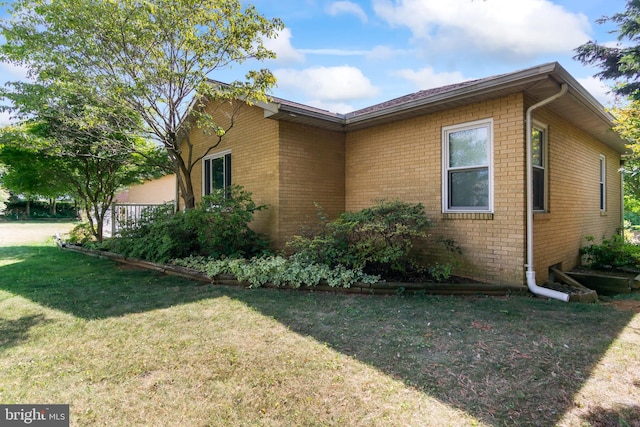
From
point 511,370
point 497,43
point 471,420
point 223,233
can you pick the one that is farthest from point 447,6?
point 223,233

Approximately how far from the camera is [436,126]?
6.29 metres

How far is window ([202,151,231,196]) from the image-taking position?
9.25m

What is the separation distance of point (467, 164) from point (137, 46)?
6846 millimetres

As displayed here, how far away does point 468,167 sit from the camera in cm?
593

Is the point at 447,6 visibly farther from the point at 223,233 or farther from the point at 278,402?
the point at 223,233

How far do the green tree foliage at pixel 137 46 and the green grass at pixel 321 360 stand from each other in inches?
172

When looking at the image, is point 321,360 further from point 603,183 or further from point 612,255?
point 603,183

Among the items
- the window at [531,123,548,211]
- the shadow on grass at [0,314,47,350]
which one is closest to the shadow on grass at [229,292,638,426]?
the window at [531,123,548,211]

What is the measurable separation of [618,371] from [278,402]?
292 centimetres

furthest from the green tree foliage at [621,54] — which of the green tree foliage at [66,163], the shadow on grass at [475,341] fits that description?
the green tree foliage at [66,163]

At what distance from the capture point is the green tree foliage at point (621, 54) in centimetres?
710

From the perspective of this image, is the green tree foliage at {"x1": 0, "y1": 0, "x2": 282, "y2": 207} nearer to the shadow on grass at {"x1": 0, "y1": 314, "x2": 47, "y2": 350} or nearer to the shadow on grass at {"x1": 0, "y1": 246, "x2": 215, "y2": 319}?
the shadow on grass at {"x1": 0, "y1": 246, "x2": 215, "y2": 319}

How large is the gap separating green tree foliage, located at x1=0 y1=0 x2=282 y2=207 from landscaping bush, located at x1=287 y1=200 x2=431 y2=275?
128 inches

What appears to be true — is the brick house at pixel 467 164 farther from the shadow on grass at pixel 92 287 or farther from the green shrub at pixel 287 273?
the shadow on grass at pixel 92 287
